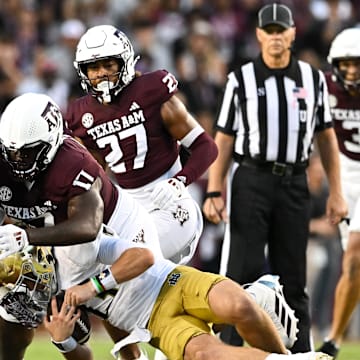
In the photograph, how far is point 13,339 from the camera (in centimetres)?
538

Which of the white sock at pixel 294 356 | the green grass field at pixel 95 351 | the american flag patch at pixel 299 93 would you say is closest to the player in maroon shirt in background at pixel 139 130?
the american flag patch at pixel 299 93

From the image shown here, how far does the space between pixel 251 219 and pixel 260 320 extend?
66.3 inches

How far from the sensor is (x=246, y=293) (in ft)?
16.3

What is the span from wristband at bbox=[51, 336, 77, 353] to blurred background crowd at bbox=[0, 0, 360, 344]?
14.1 ft

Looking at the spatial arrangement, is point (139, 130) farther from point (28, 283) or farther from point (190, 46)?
point (190, 46)

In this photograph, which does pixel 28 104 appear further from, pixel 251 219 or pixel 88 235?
pixel 251 219

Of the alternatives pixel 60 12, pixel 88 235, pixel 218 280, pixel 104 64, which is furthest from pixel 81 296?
pixel 60 12

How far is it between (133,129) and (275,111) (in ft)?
3.26

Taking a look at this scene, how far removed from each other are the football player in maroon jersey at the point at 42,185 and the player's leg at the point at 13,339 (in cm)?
8

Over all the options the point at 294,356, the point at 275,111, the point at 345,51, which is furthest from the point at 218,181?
the point at 294,356

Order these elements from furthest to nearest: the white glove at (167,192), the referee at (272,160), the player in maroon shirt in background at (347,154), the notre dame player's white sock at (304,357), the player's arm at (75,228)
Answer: the player in maroon shirt in background at (347,154) < the referee at (272,160) < the white glove at (167,192) < the player's arm at (75,228) < the notre dame player's white sock at (304,357)

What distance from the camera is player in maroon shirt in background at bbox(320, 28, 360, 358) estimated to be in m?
6.79

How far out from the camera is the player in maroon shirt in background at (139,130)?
5910 millimetres

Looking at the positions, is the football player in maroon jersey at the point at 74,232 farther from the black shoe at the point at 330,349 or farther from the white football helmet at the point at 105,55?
the black shoe at the point at 330,349
